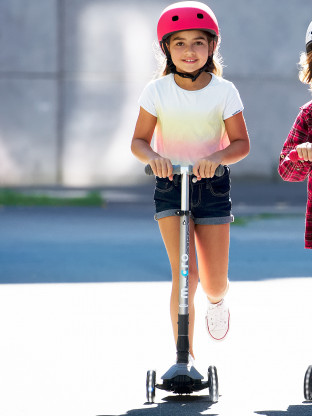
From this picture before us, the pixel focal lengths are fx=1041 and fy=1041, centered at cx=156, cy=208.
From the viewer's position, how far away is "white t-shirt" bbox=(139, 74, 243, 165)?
17.0 ft

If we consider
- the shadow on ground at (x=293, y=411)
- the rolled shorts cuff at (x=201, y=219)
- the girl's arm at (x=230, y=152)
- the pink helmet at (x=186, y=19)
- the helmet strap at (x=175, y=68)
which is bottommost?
the shadow on ground at (x=293, y=411)

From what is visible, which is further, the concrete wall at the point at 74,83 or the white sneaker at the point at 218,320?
the concrete wall at the point at 74,83

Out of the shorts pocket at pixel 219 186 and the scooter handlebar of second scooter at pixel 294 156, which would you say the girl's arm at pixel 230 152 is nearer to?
the shorts pocket at pixel 219 186

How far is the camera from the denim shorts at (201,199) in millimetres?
5164

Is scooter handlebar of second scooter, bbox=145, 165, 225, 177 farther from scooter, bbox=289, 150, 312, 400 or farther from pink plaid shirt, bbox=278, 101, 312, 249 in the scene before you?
scooter, bbox=289, 150, 312, 400

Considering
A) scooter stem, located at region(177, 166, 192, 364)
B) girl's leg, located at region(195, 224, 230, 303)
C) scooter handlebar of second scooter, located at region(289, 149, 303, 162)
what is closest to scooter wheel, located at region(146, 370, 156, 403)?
scooter stem, located at region(177, 166, 192, 364)

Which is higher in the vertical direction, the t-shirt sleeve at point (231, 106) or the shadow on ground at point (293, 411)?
the t-shirt sleeve at point (231, 106)

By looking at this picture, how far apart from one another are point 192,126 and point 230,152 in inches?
9.7

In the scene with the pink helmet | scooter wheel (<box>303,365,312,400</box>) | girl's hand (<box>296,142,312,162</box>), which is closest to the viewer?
girl's hand (<box>296,142,312,162</box>)

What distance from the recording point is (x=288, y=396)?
5184 mm

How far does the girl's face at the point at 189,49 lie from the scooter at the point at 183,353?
57 centimetres

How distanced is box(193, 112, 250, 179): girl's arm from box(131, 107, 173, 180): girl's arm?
0.15 metres

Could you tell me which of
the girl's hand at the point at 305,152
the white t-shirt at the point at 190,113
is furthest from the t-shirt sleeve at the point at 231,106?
the girl's hand at the point at 305,152

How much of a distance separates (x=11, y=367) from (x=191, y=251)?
145 centimetres
